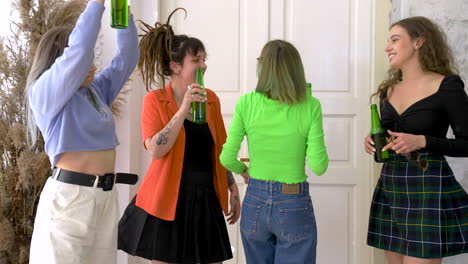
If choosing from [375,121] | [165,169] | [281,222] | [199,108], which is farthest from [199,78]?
[375,121]

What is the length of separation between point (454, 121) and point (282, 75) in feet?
2.38

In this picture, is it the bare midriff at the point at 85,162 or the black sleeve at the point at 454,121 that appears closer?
the bare midriff at the point at 85,162

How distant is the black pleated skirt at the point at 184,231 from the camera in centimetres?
187

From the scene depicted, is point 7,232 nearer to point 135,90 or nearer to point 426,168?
point 135,90

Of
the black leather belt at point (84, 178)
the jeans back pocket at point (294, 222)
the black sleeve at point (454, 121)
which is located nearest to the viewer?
the black leather belt at point (84, 178)

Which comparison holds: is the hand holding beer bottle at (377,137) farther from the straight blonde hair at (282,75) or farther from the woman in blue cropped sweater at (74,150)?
the woman in blue cropped sweater at (74,150)

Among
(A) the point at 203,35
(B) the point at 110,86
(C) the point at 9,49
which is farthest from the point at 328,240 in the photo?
Answer: (C) the point at 9,49

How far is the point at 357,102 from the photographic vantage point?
299 centimetres

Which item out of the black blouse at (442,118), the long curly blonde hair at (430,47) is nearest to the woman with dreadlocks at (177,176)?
the black blouse at (442,118)

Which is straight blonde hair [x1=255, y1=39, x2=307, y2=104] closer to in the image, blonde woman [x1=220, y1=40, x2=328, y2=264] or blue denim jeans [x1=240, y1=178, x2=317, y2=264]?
blonde woman [x1=220, y1=40, x2=328, y2=264]

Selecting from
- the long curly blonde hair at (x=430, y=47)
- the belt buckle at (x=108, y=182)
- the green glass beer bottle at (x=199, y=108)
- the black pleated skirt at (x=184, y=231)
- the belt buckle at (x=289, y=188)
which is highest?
the long curly blonde hair at (x=430, y=47)

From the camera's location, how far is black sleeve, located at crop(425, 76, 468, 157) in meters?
1.84

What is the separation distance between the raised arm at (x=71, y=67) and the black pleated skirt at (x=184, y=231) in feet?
2.05

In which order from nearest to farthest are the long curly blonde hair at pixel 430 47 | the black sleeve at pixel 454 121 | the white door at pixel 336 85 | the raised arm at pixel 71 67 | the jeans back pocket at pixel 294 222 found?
the raised arm at pixel 71 67, the jeans back pocket at pixel 294 222, the black sleeve at pixel 454 121, the long curly blonde hair at pixel 430 47, the white door at pixel 336 85
